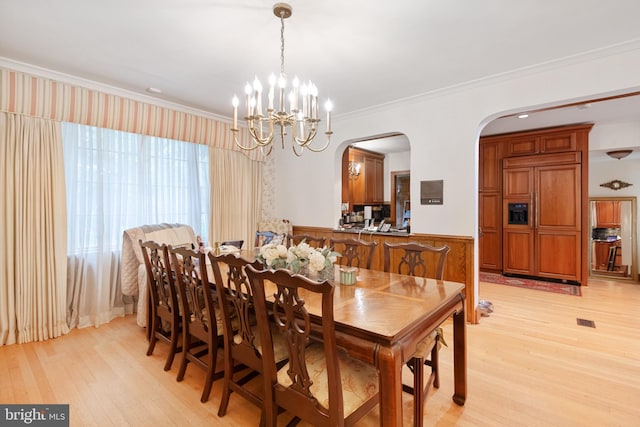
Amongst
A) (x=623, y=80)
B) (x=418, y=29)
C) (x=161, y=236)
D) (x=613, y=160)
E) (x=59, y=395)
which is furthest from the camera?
(x=613, y=160)

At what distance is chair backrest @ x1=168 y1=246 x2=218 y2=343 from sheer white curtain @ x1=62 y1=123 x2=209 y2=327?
70.9 inches

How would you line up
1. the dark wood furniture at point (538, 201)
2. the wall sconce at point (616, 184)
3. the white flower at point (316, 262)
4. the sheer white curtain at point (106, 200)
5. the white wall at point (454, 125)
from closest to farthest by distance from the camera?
the white flower at point (316, 262) → the white wall at point (454, 125) → the sheer white curtain at point (106, 200) → the dark wood furniture at point (538, 201) → the wall sconce at point (616, 184)

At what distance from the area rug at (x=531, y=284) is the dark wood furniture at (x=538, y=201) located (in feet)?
0.43

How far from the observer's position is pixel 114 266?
349 cm

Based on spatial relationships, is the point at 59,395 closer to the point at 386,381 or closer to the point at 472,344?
the point at 386,381

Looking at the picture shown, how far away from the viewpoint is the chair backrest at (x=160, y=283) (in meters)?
2.26

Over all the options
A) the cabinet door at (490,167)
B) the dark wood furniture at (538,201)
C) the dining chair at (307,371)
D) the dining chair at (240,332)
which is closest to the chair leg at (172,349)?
the dining chair at (240,332)

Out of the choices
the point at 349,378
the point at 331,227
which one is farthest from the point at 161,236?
the point at 349,378

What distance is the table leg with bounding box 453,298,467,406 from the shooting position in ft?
6.34

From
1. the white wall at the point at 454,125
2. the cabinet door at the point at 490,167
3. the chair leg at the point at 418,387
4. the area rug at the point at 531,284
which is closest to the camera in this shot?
the chair leg at the point at 418,387

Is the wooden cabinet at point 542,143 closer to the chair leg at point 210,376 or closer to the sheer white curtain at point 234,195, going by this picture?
the sheer white curtain at point 234,195

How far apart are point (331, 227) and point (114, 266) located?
2.73 meters

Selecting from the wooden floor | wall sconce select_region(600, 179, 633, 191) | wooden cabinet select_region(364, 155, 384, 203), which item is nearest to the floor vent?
the wooden floor

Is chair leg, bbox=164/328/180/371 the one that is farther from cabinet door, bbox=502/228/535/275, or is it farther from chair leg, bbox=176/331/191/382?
cabinet door, bbox=502/228/535/275
